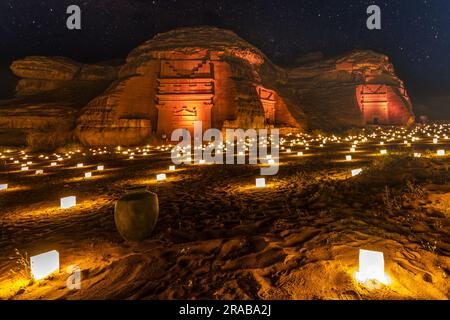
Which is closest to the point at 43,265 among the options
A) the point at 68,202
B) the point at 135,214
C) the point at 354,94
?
the point at 135,214

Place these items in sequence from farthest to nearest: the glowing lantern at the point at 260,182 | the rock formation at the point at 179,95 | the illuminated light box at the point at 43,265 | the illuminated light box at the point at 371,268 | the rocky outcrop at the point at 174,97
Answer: the rock formation at the point at 179,95 < the rocky outcrop at the point at 174,97 < the glowing lantern at the point at 260,182 < the illuminated light box at the point at 43,265 < the illuminated light box at the point at 371,268

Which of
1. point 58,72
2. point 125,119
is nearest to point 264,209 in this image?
point 125,119

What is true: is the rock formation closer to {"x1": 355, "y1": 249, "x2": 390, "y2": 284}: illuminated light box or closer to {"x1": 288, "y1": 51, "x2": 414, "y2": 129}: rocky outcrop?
{"x1": 288, "y1": 51, "x2": 414, "y2": 129}: rocky outcrop

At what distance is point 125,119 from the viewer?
24688mm

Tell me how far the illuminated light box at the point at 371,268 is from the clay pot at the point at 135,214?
3.38m

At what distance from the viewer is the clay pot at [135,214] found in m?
4.27

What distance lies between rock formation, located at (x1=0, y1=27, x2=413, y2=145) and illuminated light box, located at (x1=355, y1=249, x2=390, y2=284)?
891 inches

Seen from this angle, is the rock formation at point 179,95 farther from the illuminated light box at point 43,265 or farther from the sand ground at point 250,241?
the illuminated light box at point 43,265

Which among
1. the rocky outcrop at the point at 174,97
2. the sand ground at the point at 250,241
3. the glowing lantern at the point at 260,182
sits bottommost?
the sand ground at the point at 250,241

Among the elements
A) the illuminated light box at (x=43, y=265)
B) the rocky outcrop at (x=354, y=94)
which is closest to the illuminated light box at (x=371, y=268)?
the illuminated light box at (x=43, y=265)

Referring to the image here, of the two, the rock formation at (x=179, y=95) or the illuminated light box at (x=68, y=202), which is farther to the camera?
the rock formation at (x=179, y=95)

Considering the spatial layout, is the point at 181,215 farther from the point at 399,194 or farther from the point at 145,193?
the point at 399,194

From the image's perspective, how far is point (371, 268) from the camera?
292 cm

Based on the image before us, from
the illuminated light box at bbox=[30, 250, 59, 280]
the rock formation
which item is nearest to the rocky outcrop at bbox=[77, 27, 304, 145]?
the rock formation
